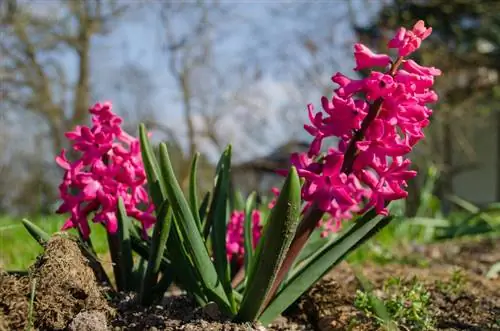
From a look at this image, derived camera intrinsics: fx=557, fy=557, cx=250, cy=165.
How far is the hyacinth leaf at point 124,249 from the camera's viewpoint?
1559 mm

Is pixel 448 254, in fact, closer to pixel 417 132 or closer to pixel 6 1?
pixel 417 132

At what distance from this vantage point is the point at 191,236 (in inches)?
58.9

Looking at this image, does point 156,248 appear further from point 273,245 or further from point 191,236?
point 273,245

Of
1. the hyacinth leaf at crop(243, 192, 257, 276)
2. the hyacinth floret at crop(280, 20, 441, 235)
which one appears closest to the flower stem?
the hyacinth floret at crop(280, 20, 441, 235)

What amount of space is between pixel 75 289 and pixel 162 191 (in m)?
0.37

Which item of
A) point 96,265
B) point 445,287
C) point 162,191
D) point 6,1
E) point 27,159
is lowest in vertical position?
point 27,159

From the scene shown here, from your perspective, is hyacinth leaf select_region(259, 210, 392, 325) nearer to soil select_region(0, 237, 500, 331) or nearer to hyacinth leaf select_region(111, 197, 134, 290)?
soil select_region(0, 237, 500, 331)

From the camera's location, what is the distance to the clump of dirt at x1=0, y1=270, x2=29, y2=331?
126cm

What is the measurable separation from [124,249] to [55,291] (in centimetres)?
31

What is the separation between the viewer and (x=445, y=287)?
2139mm

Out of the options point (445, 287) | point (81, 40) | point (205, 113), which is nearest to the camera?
point (445, 287)

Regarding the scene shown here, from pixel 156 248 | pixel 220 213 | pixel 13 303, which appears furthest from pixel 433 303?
Result: pixel 13 303

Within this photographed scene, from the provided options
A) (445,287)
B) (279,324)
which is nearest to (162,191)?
(279,324)

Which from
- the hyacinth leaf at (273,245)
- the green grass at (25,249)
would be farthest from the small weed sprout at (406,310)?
the green grass at (25,249)
